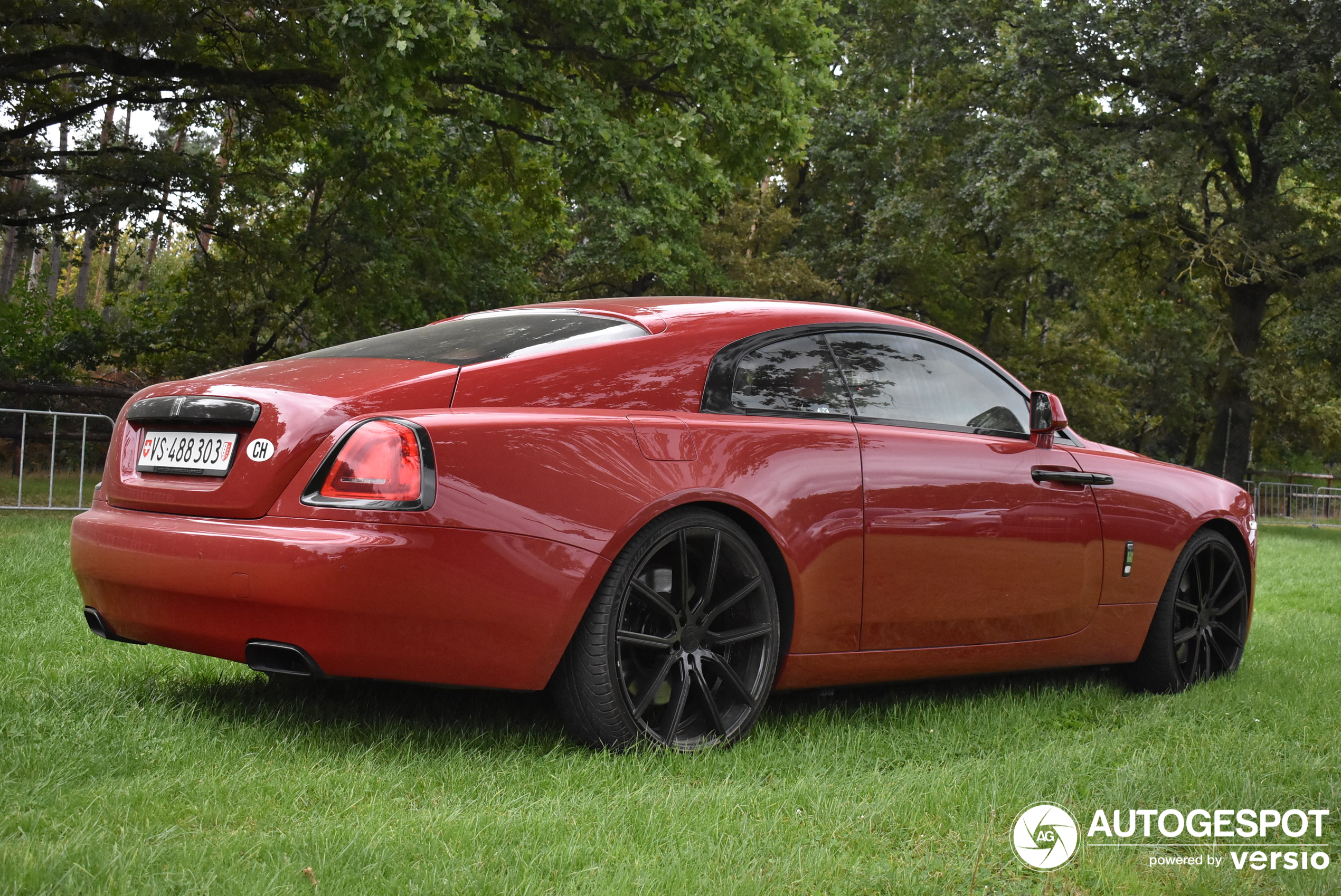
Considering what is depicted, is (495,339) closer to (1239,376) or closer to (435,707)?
(435,707)

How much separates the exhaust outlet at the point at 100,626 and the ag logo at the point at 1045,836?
100 inches

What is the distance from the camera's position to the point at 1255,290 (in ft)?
86.9

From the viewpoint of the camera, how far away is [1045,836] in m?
3.00

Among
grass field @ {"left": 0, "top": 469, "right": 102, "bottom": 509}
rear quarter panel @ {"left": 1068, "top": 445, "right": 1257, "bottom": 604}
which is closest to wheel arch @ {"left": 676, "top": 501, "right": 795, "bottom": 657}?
rear quarter panel @ {"left": 1068, "top": 445, "right": 1257, "bottom": 604}

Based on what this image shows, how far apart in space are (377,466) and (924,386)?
2198 mm

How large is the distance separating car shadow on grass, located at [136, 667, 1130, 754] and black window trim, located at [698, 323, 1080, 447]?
98 cm

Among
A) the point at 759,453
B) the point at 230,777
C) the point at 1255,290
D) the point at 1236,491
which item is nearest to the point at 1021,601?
the point at 759,453

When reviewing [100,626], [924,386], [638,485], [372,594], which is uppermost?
[924,386]

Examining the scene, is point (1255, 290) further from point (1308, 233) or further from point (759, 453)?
point (759, 453)

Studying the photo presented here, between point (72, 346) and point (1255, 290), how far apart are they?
2284 centimetres

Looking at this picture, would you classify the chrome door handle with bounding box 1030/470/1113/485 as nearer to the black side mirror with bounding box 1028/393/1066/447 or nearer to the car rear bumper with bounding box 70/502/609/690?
the black side mirror with bounding box 1028/393/1066/447

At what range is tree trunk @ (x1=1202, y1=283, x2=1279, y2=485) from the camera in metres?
26.5

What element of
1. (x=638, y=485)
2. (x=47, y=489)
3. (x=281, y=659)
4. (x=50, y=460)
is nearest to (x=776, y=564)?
(x=638, y=485)

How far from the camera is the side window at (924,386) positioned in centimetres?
441
